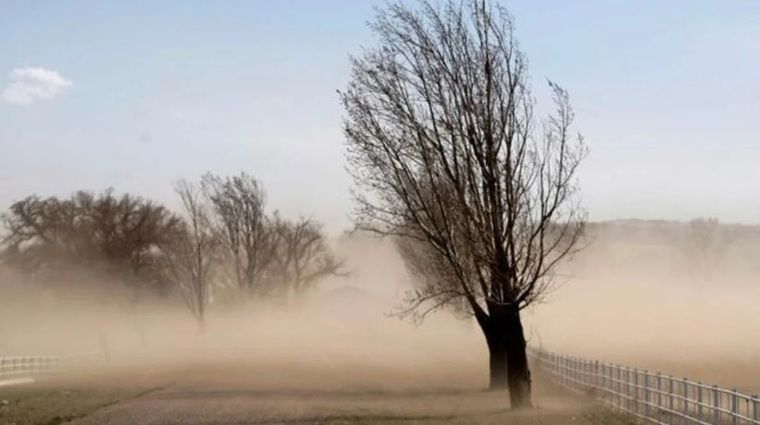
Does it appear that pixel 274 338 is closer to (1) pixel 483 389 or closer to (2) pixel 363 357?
(2) pixel 363 357

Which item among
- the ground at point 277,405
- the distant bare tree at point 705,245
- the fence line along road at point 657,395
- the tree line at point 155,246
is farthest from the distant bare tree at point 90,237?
the distant bare tree at point 705,245

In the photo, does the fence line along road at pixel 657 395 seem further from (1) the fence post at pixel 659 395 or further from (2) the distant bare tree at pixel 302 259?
(2) the distant bare tree at pixel 302 259

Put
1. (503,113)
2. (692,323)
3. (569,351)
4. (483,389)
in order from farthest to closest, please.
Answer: (692,323)
(569,351)
(483,389)
(503,113)

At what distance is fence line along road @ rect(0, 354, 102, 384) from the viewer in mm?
52097

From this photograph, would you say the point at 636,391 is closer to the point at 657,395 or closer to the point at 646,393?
the point at 646,393

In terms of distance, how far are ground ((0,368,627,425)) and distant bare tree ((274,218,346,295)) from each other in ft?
229

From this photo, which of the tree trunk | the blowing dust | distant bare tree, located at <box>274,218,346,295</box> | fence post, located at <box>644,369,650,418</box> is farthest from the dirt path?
distant bare tree, located at <box>274,218,346,295</box>

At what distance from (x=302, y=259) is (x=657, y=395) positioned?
3934 inches

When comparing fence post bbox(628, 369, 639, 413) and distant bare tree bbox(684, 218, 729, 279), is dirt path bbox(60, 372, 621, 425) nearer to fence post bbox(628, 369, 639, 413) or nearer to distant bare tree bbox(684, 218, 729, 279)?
fence post bbox(628, 369, 639, 413)

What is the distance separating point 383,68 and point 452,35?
2574 millimetres

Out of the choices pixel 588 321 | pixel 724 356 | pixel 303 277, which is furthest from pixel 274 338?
pixel 724 356

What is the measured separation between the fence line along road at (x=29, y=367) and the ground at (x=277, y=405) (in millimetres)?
5420

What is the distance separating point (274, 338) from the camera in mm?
109062

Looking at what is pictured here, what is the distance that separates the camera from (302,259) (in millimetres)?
122438
